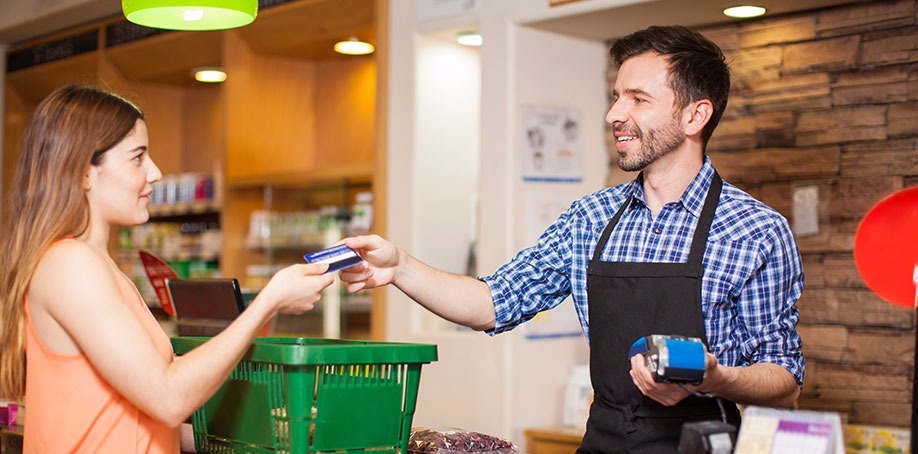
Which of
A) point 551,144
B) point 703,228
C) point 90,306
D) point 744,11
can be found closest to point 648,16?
point 744,11

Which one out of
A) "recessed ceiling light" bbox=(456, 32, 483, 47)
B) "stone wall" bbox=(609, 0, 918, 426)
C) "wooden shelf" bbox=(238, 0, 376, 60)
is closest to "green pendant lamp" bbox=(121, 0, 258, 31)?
"recessed ceiling light" bbox=(456, 32, 483, 47)

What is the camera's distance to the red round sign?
2.17 m

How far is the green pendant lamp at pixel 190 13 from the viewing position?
3432 mm

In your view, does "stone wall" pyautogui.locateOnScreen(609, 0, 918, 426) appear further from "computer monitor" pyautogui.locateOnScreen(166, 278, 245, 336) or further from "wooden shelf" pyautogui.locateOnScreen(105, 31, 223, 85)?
"wooden shelf" pyautogui.locateOnScreen(105, 31, 223, 85)

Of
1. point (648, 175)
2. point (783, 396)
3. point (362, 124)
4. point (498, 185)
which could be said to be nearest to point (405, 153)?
point (498, 185)

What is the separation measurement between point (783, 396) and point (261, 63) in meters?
5.03

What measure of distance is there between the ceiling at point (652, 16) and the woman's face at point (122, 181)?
2.67 meters

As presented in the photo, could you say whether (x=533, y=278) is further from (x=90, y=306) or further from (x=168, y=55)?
(x=168, y=55)

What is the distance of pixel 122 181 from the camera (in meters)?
2.21

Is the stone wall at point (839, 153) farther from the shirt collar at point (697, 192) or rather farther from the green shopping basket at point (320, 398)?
the green shopping basket at point (320, 398)

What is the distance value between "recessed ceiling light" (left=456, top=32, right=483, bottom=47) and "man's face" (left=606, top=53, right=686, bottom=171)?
2.67 meters

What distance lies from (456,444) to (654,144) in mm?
861

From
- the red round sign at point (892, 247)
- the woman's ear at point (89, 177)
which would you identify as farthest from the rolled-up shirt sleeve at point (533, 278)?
the woman's ear at point (89, 177)

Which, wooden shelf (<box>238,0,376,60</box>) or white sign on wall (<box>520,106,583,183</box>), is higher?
wooden shelf (<box>238,0,376,60</box>)
